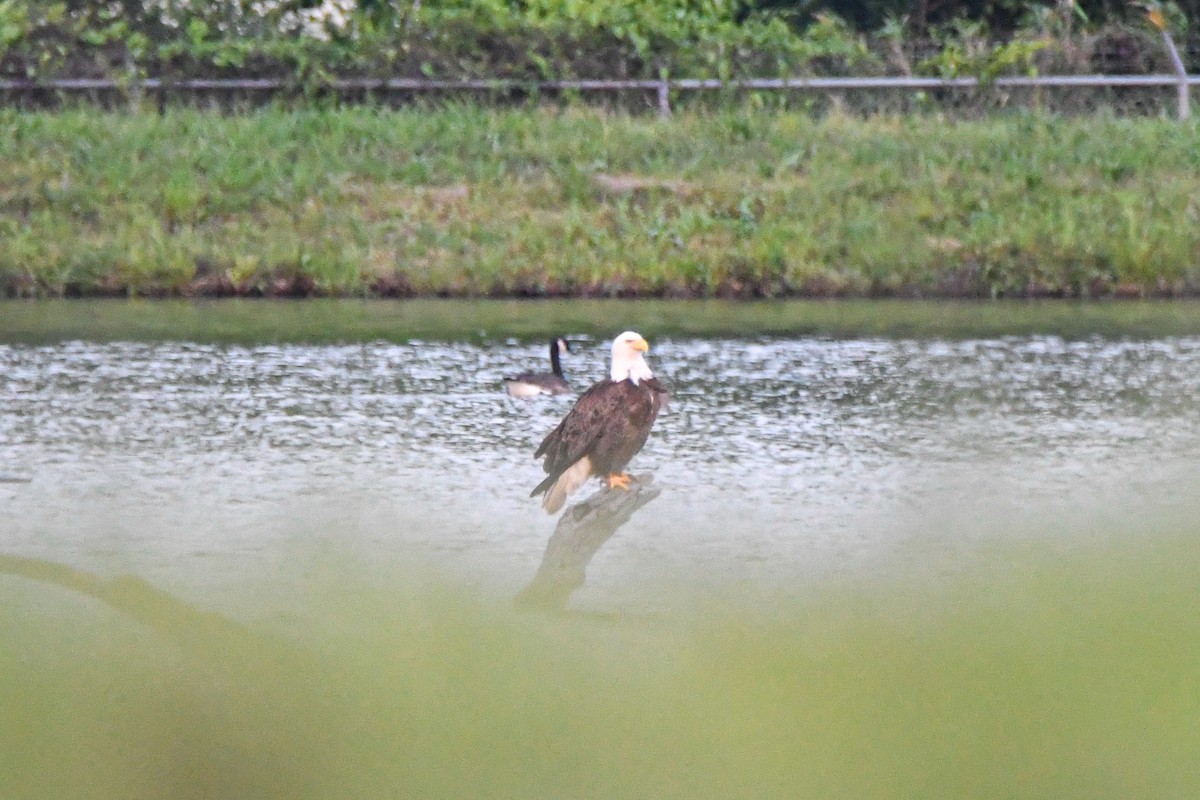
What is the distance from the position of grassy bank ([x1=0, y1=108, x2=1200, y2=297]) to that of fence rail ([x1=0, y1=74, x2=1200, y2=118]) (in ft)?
3.53

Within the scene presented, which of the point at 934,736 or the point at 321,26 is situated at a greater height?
the point at 321,26

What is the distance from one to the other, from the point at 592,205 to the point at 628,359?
28.2ft

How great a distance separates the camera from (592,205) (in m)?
14.4

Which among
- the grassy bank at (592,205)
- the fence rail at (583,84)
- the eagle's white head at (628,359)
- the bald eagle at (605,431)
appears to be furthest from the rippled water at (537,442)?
the fence rail at (583,84)

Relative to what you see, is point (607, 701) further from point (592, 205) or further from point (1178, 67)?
point (1178, 67)

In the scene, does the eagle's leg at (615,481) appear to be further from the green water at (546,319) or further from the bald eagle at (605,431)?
the green water at (546,319)

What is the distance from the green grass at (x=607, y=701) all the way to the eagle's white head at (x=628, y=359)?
1878 mm

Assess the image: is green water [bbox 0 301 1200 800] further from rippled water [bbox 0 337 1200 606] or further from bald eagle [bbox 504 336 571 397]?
bald eagle [bbox 504 336 571 397]

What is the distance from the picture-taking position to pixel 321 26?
18.8m

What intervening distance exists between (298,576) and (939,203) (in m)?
10.2

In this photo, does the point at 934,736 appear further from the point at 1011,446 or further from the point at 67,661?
the point at 1011,446

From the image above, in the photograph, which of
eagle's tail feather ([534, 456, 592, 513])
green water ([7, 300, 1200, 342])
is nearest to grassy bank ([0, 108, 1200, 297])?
green water ([7, 300, 1200, 342])

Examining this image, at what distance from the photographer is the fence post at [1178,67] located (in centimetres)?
1780

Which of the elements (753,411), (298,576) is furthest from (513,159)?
(298,576)
